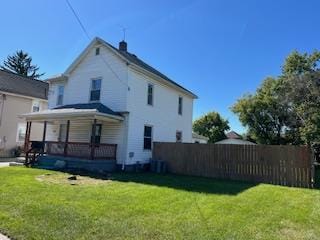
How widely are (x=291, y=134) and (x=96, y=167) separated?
26.8m

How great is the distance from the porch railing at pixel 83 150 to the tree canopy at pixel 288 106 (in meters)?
18.5

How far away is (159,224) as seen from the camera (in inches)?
233

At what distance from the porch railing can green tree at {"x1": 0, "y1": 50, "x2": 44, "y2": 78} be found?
1793 inches

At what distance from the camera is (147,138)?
18.9m

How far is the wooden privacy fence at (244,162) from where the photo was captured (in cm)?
1291

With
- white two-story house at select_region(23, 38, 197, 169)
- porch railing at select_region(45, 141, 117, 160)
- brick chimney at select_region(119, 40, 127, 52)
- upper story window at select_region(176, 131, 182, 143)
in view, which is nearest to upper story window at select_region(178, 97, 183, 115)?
white two-story house at select_region(23, 38, 197, 169)

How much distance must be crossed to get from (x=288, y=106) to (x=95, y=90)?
860 inches

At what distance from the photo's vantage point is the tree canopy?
26078 millimetres

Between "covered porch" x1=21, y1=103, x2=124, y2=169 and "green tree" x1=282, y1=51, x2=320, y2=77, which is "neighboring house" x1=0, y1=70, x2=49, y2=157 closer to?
"covered porch" x1=21, y1=103, x2=124, y2=169

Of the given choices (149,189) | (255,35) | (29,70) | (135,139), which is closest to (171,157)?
(135,139)

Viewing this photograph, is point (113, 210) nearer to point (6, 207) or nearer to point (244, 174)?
point (6, 207)

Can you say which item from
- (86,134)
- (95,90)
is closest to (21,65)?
(95,90)

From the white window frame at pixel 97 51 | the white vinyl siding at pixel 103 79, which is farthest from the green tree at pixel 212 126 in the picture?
the white window frame at pixel 97 51

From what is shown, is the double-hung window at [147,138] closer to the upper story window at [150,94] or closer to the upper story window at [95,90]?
the upper story window at [150,94]
